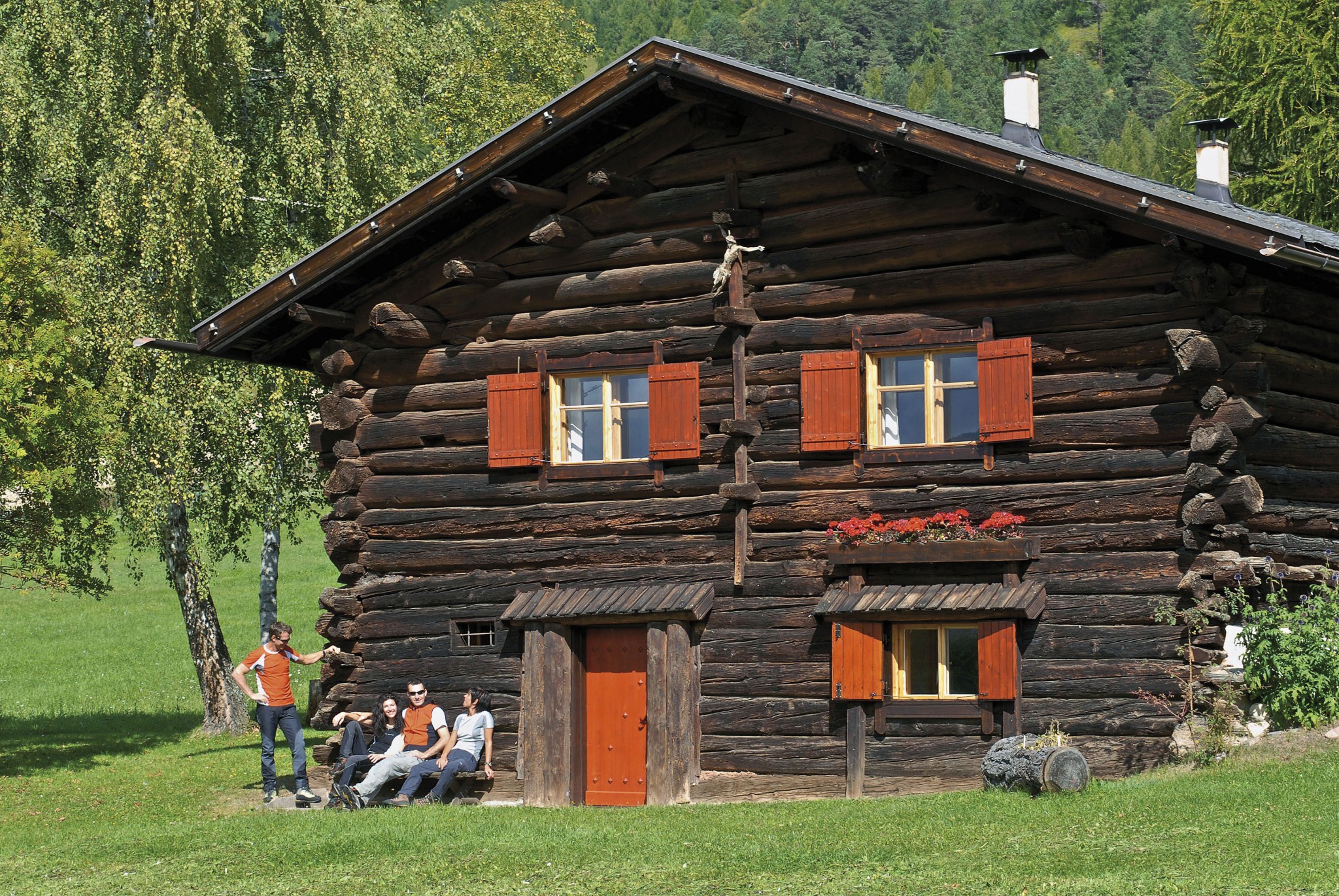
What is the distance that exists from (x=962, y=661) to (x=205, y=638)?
14.6 metres

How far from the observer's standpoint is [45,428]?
2081 centimetres

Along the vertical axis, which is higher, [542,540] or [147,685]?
[542,540]

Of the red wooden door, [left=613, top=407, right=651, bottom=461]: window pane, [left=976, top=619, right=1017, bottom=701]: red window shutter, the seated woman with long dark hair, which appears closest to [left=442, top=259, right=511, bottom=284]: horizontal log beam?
[left=613, top=407, right=651, bottom=461]: window pane

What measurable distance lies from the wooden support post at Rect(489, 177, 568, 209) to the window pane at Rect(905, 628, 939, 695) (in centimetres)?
603

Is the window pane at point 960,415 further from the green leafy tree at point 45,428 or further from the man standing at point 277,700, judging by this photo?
the green leafy tree at point 45,428

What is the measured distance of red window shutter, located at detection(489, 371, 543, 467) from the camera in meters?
17.4

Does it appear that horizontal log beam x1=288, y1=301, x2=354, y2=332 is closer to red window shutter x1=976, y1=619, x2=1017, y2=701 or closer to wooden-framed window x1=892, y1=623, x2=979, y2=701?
wooden-framed window x1=892, y1=623, x2=979, y2=701

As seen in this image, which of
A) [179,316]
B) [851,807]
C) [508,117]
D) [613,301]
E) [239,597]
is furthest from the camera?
[239,597]

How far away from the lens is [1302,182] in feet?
97.1

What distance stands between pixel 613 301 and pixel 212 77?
990cm

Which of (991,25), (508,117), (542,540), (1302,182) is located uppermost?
(991,25)

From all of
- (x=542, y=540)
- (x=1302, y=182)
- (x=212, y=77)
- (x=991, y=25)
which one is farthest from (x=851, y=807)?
(x=991, y=25)

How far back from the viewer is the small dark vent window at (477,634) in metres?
17.7

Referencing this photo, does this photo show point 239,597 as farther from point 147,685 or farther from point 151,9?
point 151,9
